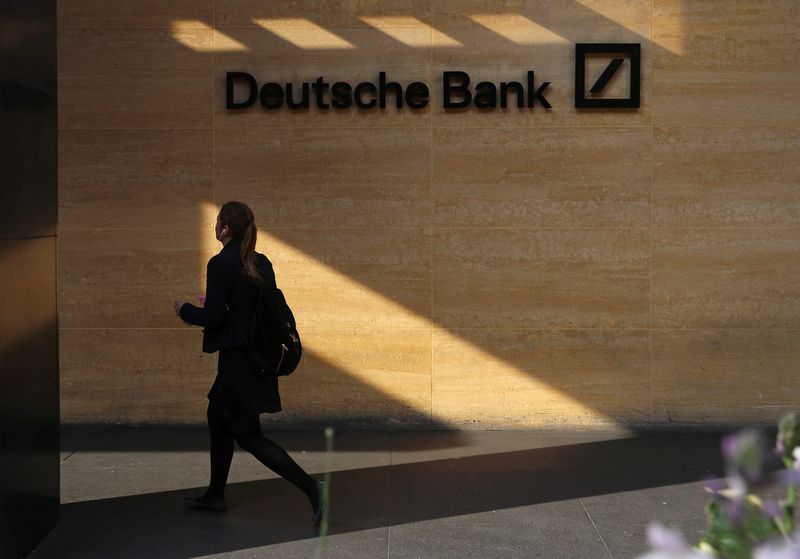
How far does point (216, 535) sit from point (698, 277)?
4737 millimetres

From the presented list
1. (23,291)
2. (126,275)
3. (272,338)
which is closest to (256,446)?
(272,338)

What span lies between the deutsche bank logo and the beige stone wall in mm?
83

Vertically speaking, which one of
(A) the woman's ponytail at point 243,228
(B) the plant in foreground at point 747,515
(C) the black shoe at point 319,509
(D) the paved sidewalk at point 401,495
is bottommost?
(D) the paved sidewalk at point 401,495

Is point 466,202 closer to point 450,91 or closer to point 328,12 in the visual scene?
point 450,91

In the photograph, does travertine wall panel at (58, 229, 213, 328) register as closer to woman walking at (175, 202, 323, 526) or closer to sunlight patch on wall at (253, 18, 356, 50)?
sunlight patch on wall at (253, 18, 356, 50)

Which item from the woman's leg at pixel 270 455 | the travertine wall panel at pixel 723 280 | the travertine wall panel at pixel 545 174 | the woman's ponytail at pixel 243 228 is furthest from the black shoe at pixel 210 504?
the travertine wall panel at pixel 723 280

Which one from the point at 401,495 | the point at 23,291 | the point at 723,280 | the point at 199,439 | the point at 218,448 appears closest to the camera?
the point at 23,291

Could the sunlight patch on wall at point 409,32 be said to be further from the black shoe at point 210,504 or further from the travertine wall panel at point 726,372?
the black shoe at point 210,504

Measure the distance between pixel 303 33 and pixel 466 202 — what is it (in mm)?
1919

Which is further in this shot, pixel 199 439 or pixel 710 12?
pixel 710 12

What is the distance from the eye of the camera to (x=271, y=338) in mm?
6004

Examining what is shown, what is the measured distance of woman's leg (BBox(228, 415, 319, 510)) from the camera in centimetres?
595

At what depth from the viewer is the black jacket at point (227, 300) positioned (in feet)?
19.5

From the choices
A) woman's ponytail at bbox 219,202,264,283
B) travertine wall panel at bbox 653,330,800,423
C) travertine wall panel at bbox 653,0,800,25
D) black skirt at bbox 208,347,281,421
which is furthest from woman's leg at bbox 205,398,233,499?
travertine wall panel at bbox 653,0,800,25
